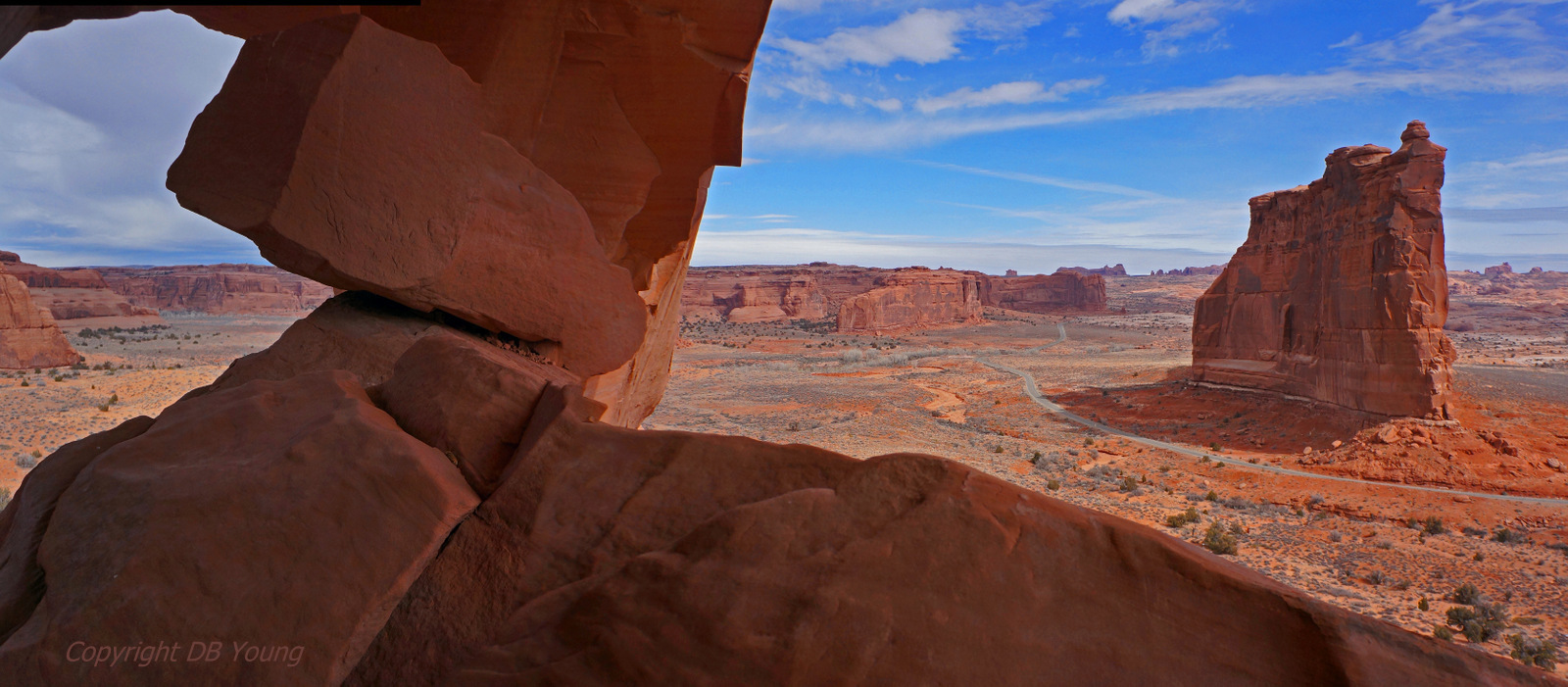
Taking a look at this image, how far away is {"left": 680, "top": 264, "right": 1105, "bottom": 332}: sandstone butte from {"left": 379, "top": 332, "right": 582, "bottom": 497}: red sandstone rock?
6829cm

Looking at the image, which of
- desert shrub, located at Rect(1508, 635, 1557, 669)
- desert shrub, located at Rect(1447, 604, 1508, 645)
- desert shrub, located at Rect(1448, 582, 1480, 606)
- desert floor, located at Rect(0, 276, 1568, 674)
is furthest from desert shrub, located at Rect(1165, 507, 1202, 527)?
desert shrub, located at Rect(1508, 635, 1557, 669)

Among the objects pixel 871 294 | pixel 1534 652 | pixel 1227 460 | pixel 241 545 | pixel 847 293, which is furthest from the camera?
pixel 847 293

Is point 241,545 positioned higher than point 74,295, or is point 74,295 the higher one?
point 74,295

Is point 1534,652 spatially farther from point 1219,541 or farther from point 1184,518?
point 1184,518

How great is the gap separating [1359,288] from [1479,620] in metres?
16.6

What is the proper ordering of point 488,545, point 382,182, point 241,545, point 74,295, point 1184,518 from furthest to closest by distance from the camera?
1. point 74,295
2. point 1184,518
3. point 382,182
4. point 488,545
5. point 241,545

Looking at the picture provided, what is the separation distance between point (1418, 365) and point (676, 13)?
82.6 feet

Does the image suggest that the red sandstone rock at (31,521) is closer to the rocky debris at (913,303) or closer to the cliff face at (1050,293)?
the rocky debris at (913,303)

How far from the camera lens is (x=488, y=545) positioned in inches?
110

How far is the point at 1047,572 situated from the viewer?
7.63 ft

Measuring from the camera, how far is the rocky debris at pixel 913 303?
7281 cm

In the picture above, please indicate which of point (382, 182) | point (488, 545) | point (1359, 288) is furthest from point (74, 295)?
point (1359, 288)

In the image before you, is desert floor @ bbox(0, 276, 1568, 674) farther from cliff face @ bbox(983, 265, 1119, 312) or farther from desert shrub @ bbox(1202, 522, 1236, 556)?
cliff face @ bbox(983, 265, 1119, 312)

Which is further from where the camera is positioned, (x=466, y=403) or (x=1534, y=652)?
(x=1534, y=652)
